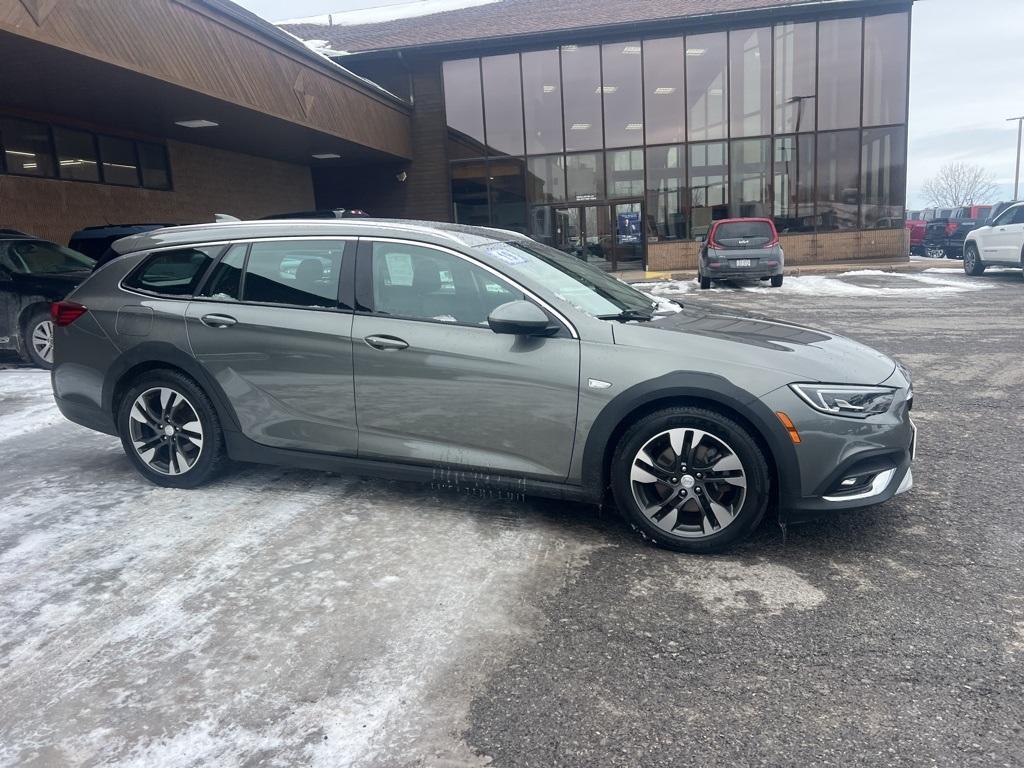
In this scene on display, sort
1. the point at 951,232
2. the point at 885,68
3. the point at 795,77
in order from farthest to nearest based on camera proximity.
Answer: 1. the point at 951,232
2. the point at 795,77
3. the point at 885,68

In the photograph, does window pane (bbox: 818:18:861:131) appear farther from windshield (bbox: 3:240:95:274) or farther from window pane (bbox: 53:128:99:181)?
windshield (bbox: 3:240:95:274)

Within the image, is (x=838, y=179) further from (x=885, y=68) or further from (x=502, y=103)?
(x=502, y=103)

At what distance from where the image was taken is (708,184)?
2395cm

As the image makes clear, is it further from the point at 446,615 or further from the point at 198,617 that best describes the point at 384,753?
the point at 198,617

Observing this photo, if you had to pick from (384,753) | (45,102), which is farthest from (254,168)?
(384,753)

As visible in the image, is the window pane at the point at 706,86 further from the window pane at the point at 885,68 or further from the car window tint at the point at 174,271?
the car window tint at the point at 174,271

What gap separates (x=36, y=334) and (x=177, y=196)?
956 centimetres

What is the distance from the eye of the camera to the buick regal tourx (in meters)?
3.44

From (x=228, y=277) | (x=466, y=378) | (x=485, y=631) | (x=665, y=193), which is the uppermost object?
(x=665, y=193)

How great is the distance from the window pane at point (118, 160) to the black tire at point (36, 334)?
7.78 metres

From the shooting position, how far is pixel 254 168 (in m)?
20.8

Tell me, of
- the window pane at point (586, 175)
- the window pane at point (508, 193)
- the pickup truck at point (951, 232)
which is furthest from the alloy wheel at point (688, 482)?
the pickup truck at point (951, 232)

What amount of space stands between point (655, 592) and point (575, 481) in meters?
0.70

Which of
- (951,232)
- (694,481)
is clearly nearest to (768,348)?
(694,481)
